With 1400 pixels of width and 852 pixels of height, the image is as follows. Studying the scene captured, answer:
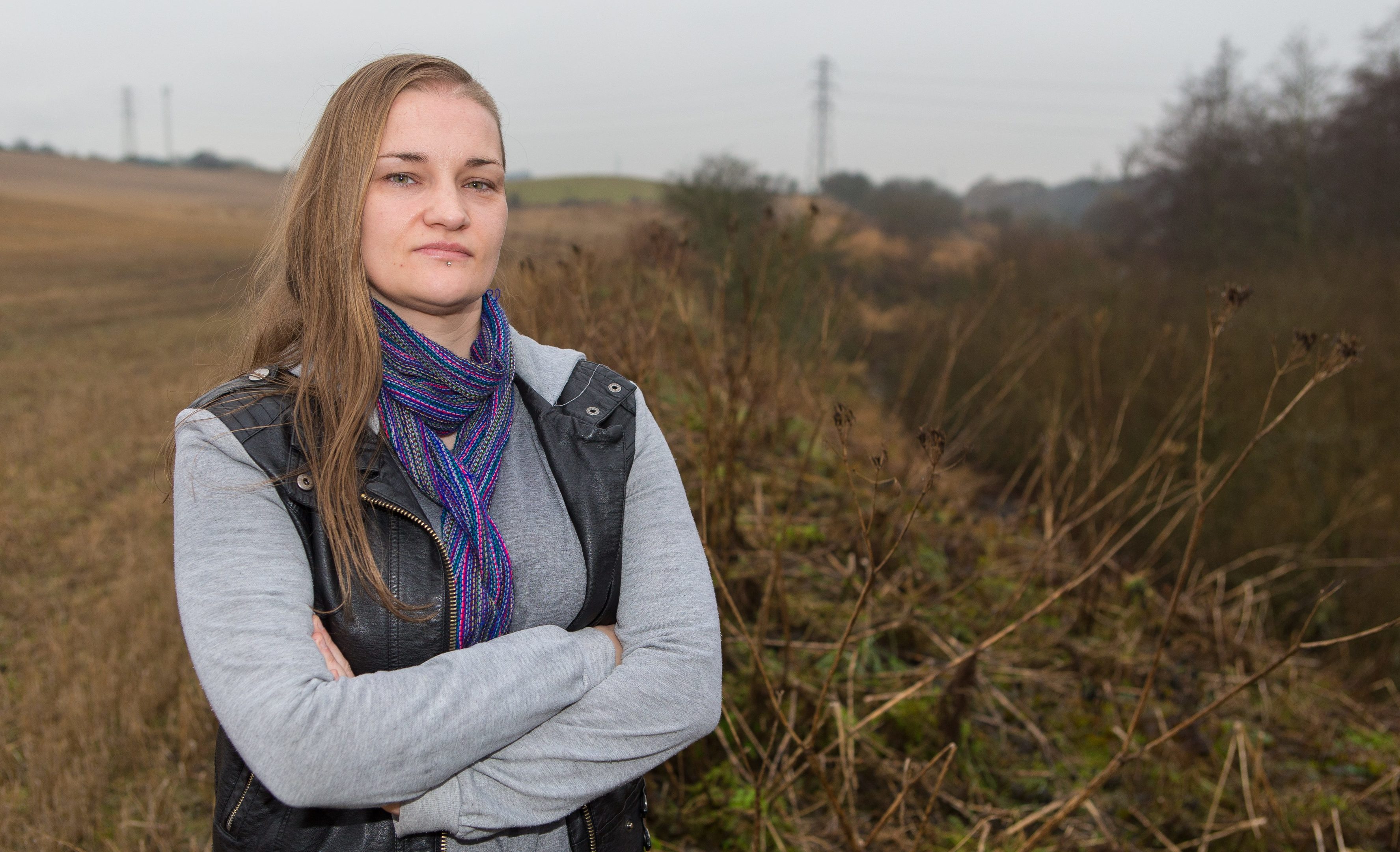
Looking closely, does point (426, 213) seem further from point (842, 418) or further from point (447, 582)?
point (842, 418)

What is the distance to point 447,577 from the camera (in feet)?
4.60

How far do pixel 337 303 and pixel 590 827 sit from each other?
104cm

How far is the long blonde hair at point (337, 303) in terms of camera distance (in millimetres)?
1336

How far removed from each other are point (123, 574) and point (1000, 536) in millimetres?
5068

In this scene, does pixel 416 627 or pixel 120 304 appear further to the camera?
pixel 120 304

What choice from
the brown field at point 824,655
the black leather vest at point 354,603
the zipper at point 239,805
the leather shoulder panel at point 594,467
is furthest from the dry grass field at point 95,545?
the leather shoulder panel at point 594,467

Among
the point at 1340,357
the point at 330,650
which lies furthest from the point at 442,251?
the point at 1340,357

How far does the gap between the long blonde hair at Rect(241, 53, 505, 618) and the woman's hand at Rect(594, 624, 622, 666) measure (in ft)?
1.19

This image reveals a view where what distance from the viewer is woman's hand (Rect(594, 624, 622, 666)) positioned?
1.56 metres

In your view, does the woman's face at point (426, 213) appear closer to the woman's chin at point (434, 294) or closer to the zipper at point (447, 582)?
the woman's chin at point (434, 294)

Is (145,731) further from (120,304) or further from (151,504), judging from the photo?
(120,304)

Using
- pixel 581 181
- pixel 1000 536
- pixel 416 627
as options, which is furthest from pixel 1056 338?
pixel 581 181

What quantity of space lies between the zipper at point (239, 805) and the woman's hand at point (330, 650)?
205 millimetres

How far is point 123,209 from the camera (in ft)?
81.1
